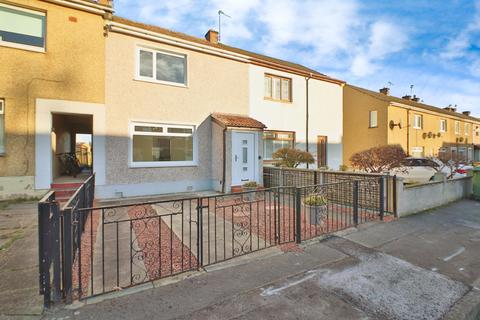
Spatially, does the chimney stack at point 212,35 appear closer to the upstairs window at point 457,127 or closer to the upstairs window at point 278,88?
the upstairs window at point 278,88

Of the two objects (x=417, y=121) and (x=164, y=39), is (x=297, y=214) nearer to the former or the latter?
(x=164, y=39)

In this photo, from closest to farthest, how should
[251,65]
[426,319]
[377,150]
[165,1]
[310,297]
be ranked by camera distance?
[426,319] < [310,297] < [165,1] < [377,150] < [251,65]

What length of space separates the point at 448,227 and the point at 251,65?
33.0ft

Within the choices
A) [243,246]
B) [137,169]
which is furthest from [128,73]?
[243,246]

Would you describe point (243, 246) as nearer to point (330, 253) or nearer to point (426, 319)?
point (330, 253)

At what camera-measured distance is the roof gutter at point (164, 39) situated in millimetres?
9018

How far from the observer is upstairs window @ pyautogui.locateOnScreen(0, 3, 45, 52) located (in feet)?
25.6

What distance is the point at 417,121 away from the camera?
2172 cm

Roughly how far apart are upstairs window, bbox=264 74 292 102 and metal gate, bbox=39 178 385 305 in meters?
7.33

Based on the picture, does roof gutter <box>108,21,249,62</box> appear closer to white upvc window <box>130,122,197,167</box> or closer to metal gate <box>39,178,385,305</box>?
white upvc window <box>130,122,197,167</box>

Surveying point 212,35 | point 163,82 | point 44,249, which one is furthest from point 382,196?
point 212,35

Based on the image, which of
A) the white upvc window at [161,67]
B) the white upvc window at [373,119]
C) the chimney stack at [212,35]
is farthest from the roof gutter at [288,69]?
the white upvc window at [373,119]

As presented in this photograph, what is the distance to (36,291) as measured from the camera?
10.0 feet

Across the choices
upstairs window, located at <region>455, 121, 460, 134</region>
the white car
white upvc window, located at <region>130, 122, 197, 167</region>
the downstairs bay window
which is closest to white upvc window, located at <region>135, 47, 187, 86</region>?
white upvc window, located at <region>130, 122, 197, 167</region>
